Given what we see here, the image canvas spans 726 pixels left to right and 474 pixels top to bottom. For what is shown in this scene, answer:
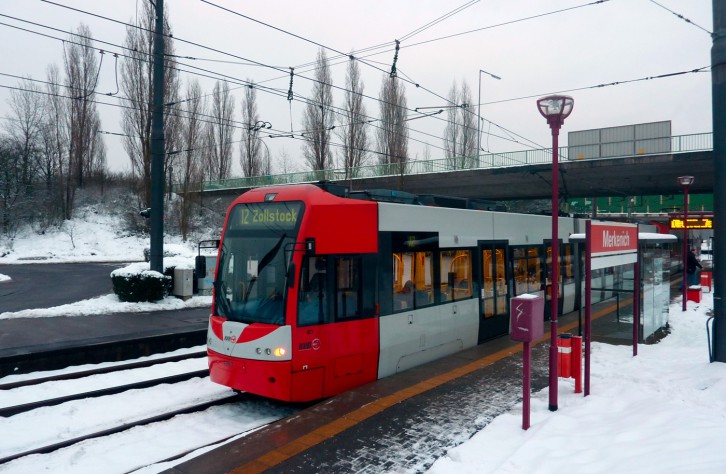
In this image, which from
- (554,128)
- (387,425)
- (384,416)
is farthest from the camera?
(554,128)

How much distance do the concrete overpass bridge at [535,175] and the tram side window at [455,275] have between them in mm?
14237

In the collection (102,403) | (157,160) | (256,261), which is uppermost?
(157,160)

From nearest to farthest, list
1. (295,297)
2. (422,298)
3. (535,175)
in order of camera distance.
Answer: (295,297)
(422,298)
(535,175)

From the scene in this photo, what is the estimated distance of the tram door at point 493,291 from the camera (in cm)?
1131

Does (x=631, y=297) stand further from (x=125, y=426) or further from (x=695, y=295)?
(x=125, y=426)

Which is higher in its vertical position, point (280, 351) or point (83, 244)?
point (83, 244)

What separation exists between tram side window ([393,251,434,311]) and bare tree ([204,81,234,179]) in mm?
42398

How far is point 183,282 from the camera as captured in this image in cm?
1686

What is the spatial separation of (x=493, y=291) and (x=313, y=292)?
5.44 meters

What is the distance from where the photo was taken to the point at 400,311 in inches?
349

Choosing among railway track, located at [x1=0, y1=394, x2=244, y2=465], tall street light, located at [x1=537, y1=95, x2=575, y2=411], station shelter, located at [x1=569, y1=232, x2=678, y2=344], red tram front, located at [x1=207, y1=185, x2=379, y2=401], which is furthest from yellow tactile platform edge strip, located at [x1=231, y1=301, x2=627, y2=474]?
station shelter, located at [x1=569, y1=232, x2=678, y2=344]

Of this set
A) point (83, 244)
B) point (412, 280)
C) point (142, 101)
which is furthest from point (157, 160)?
point (83, 244)

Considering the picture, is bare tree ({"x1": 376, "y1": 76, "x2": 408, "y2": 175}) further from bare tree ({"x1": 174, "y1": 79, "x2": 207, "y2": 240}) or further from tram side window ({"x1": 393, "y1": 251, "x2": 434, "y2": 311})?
tram side window ({"x1": 393, "y1": 251, "x2": 434, "y2": 311})

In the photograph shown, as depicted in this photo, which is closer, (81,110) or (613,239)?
(613,239)
